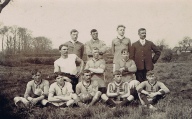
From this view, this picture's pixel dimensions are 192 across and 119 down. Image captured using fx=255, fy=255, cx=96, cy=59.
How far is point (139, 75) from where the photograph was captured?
5184mm

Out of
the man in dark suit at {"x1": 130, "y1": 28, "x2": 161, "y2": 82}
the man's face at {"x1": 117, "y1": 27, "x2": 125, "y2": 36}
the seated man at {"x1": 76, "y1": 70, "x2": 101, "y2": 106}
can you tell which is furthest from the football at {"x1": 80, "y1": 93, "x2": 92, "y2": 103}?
the man's face at {"x1": 117, "y1": 27, "x2": 125, "y2": 36}

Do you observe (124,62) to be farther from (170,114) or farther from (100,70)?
(170,114)

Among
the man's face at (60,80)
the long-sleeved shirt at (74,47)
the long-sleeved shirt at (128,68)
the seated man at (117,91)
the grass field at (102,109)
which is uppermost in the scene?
the long-sleeved shirt at (74,47)

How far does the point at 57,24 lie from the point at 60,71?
5.52ft

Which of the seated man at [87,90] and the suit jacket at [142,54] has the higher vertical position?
the suit jacket at [142,54]

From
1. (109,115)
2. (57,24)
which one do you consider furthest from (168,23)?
(109,115)

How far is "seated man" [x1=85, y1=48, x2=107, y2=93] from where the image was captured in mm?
4887

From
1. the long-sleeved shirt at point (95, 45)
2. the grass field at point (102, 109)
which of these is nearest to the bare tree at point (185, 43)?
the grass field at point (102, 109)

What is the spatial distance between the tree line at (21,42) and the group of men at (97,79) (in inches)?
69.7

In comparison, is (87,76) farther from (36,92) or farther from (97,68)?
(36,92)

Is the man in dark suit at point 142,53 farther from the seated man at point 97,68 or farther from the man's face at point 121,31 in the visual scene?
the seated man at point 97,68

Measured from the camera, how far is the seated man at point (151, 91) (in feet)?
14.6

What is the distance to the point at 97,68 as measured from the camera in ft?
16.1

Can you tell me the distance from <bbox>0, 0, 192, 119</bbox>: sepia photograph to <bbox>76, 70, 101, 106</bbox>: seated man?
0.02 metres
